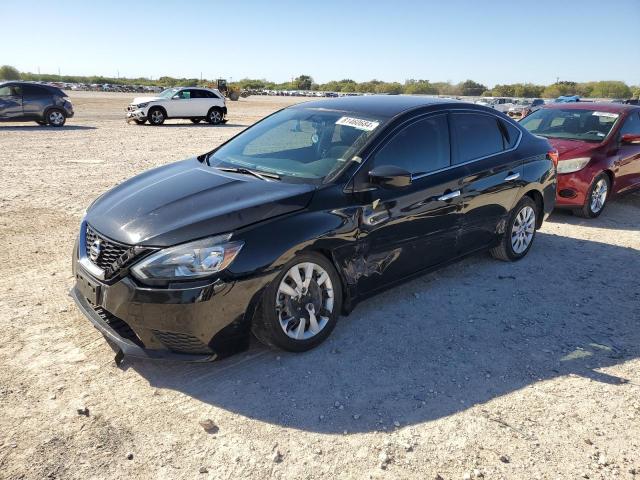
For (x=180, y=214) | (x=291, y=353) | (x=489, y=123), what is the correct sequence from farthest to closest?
(x=489, y=123) < (x=291, y=353) < (x=180, y=214)

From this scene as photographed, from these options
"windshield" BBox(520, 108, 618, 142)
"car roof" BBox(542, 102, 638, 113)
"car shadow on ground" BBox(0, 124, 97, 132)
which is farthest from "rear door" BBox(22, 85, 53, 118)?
"car roof" BBox(542, 102, 638, 113)

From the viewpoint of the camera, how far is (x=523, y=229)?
5762 millimetres

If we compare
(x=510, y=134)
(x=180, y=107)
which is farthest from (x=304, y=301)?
(x=180, y=107)

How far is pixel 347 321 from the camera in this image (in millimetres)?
4230

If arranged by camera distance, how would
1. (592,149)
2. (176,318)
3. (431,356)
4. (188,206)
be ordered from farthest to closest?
(592,149)
(431,356)
(188,206)
(176,318)

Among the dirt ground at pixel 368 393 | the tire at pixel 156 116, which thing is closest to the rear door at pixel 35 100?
the tire at pixel 156 116

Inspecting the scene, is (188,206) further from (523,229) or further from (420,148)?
(523,229)

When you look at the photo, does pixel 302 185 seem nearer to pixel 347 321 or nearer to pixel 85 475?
pixel 347 321

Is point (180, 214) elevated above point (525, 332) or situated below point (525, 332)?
above

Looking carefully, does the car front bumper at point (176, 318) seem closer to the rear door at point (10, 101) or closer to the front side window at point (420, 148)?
the front side window at point (420, 148)

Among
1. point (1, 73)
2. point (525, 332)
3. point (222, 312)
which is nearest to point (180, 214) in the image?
point (222, 312)

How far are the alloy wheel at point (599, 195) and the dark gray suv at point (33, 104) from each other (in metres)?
18.2

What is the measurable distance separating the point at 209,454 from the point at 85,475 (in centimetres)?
59

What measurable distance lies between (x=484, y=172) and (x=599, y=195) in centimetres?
394
